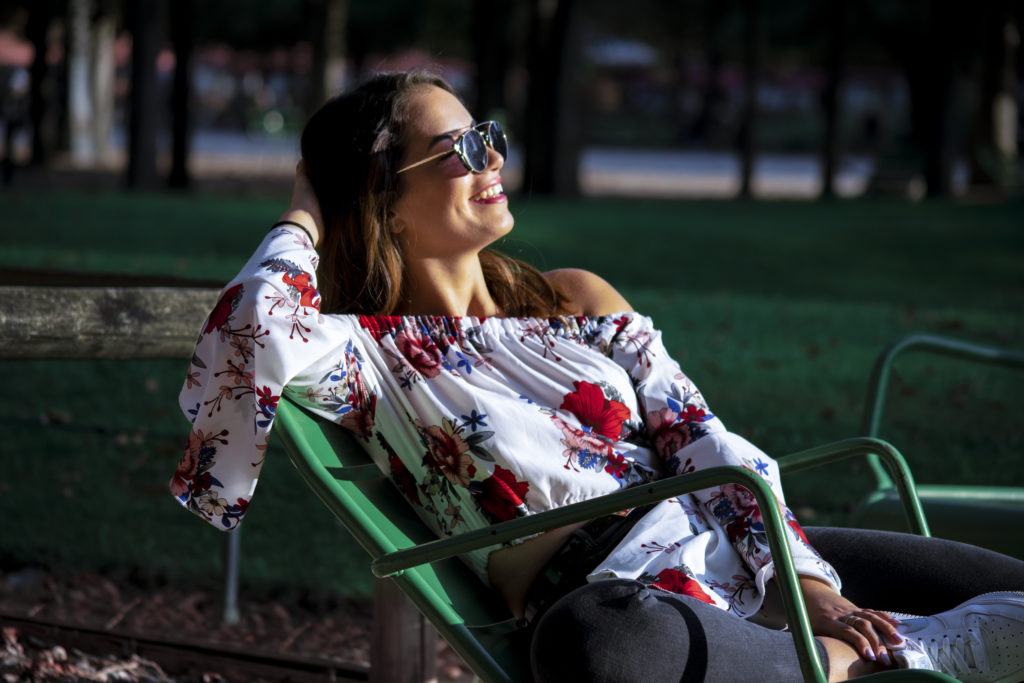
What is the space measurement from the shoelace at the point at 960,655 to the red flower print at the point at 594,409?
74cm

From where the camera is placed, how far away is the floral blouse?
241 cm

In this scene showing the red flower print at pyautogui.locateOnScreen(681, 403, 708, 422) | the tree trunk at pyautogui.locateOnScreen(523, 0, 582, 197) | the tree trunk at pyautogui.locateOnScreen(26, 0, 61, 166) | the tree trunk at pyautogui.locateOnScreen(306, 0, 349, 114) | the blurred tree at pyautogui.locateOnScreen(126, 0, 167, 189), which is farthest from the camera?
the tree trunk at pyautogui.locateOnScreen(306, 0, 349, 114)

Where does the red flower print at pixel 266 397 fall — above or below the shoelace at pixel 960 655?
above

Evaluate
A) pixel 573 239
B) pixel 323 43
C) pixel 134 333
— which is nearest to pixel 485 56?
pixel 323 43

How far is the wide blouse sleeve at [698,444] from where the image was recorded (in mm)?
2449

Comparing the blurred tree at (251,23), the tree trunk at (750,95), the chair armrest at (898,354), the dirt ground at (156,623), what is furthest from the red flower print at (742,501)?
the blurred tree at (251,23)

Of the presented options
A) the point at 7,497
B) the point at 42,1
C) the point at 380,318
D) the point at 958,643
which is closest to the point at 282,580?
the point at 7,497

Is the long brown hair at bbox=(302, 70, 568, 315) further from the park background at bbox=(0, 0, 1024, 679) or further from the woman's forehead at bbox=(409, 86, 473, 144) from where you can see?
the park background at bbox=(0, 0, 1024, 679)

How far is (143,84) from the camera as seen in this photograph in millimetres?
16672

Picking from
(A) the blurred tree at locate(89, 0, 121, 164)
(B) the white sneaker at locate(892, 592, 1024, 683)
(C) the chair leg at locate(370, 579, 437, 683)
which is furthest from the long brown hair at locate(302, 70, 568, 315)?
(A) the blurred tree at locate(89, 0, 121, 164)

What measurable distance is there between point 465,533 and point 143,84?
1568 centimetres

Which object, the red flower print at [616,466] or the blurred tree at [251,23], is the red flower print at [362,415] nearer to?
the red flower print at [616,466]

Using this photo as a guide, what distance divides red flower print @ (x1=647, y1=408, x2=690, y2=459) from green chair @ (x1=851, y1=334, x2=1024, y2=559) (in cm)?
106

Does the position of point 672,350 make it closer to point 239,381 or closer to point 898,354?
point 898,354
